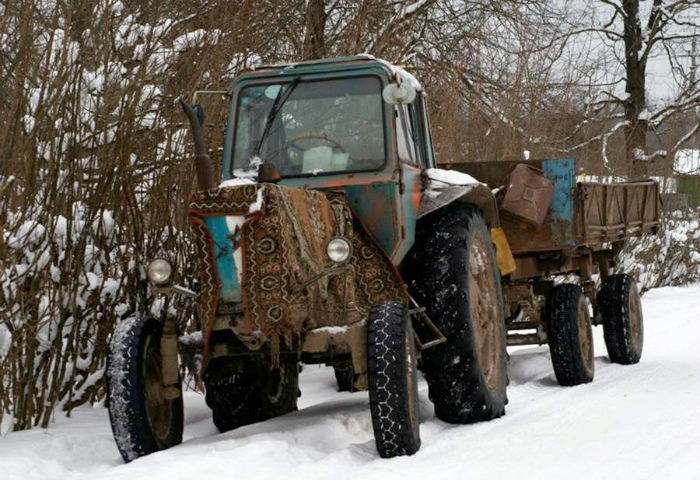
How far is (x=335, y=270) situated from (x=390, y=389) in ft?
2.12

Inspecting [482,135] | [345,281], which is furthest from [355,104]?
[482,135]

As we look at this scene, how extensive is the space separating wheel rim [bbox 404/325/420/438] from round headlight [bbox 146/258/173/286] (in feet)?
4.10

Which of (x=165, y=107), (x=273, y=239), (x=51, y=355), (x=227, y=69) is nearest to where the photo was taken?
(x=273, y=239)

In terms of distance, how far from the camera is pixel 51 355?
22.6 feet

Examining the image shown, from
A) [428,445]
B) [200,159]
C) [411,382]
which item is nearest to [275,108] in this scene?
[200,159]

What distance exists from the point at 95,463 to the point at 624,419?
10.1 ft

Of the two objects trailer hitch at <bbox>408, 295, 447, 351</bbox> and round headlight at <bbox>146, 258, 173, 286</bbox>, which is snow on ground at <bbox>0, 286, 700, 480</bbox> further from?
round headlight at <bbox>146, 258, 173, 286</bbox>

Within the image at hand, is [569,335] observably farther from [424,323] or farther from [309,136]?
[309,136]

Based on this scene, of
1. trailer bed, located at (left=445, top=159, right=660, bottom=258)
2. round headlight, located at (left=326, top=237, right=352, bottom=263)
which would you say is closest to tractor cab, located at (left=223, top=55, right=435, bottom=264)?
round headlight, located at (left=326, top=237, right=352, bottom=263)

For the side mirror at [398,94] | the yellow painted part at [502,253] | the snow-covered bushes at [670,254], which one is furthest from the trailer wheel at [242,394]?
the snow-covered bushes at [670,254]

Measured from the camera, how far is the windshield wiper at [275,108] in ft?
23.1

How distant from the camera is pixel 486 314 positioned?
7672 millimetres

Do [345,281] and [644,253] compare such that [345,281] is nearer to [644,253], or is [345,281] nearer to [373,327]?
[373,327]

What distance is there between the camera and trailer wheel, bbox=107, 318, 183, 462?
594cm
